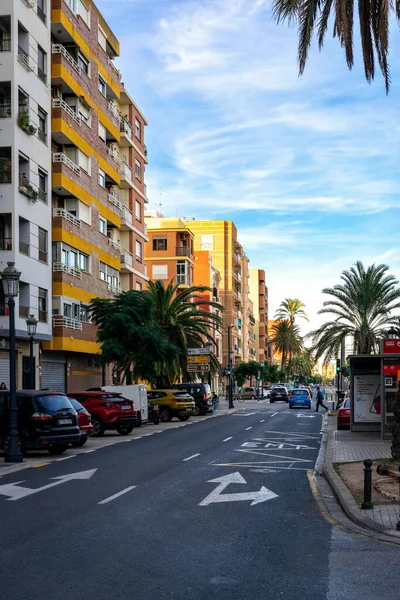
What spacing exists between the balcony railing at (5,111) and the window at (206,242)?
7574cm

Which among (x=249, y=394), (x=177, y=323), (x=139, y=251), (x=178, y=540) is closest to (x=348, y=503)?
(x=178, y=540)

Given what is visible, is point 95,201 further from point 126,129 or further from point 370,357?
point 370,357

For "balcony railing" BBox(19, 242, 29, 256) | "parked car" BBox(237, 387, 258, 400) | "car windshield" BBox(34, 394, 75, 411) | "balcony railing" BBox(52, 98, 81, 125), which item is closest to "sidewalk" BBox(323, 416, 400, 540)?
"car windshield" BBox(34, 394, 75, 411)

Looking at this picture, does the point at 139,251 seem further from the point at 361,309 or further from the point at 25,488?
the point at 25,488

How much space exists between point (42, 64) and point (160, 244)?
132 ft

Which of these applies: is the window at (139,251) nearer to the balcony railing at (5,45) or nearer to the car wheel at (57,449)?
the balcony railing at (5,45)

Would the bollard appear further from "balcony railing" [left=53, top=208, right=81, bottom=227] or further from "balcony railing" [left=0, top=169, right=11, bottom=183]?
"balcony railing" [left=53, top=208, right=81, bottom=227]

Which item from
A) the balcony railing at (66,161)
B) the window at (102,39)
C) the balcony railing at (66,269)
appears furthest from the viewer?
the window at (102,39)

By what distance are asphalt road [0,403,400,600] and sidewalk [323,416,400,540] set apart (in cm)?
45

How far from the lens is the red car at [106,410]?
2764 cm

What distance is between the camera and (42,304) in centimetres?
3712

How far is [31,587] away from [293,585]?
7.66ft

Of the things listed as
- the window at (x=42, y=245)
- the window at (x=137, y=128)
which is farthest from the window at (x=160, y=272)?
the window at (x=42, y=245)

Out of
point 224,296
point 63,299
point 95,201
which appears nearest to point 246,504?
point 63,299
